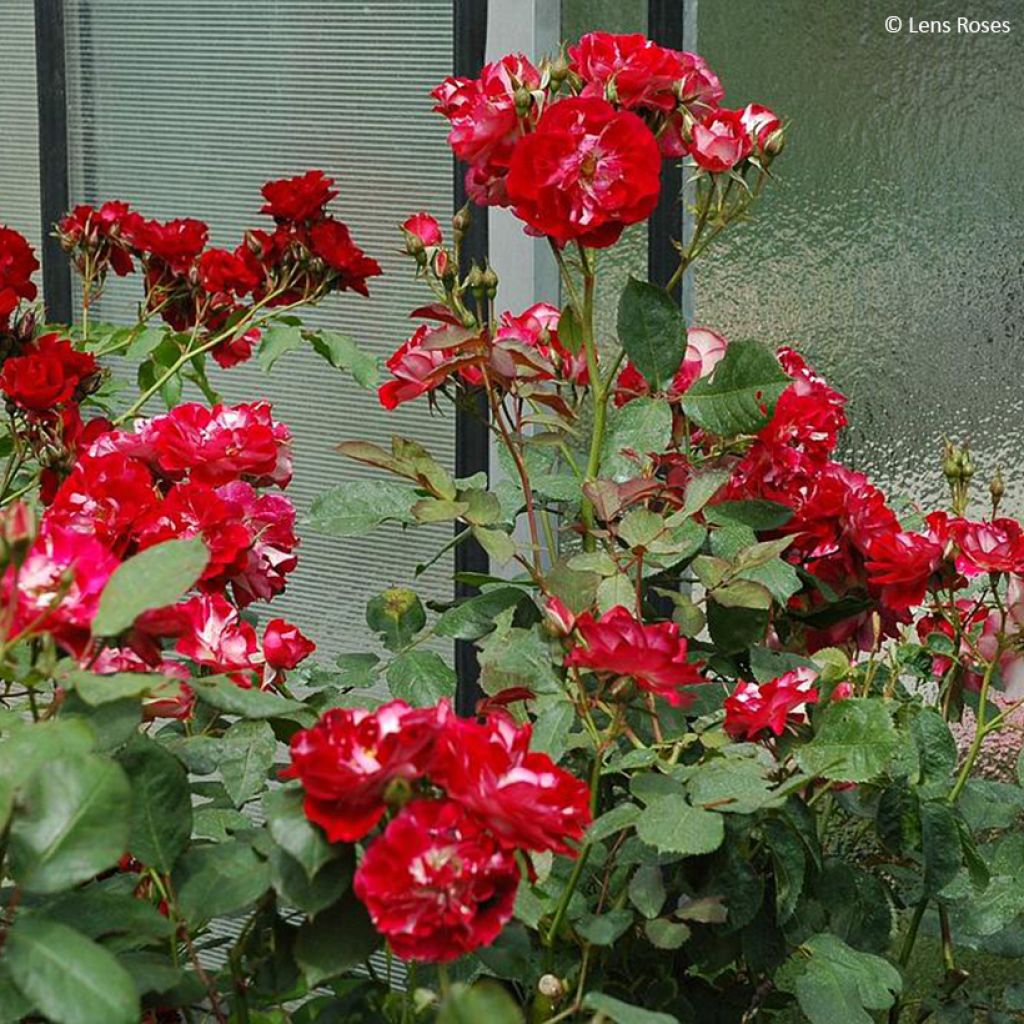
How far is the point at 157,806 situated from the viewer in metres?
0.82

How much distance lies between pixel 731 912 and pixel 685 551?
0.77 feet

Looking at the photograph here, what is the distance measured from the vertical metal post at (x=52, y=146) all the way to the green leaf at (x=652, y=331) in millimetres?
1638

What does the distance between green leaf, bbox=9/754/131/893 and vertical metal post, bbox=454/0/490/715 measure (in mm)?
1468

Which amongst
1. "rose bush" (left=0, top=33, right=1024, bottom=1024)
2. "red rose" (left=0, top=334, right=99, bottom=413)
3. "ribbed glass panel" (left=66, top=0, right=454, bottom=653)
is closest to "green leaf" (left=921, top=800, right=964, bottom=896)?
"rose bush" (left=0, top=33, right=1024, bottom=1024)

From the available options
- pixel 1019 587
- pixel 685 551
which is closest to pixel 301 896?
pixel 685 551

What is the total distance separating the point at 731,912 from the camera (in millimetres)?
1006

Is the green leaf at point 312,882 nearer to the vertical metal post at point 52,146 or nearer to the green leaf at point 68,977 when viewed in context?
the green leaf at point 68,977

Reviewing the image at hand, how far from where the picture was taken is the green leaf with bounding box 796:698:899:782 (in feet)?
3.24

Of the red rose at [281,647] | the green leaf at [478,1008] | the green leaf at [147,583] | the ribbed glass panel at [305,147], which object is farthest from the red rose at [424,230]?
the ribbed glass panel at [305,147]

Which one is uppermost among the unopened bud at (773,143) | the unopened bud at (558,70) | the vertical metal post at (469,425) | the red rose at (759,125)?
the unopened bud at (558,70)

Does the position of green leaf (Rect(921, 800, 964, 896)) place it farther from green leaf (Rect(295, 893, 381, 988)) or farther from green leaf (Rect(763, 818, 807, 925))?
green leaf (Rect(295, 893, 381, 988))

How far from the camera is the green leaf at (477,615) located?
121 centimetres

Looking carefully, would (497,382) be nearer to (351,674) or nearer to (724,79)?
(351,674)

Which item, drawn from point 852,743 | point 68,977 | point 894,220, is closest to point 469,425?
point 894,220
